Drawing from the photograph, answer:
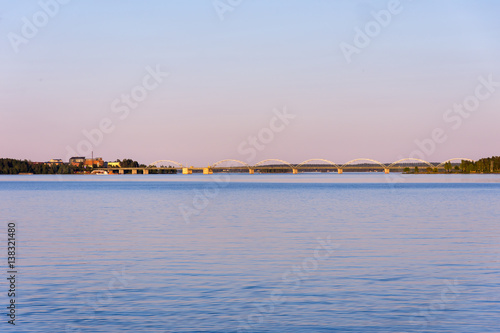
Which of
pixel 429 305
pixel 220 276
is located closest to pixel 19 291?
pixel 220 276

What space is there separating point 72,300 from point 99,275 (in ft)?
16.1

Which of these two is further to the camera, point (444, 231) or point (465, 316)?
point (444, 231)

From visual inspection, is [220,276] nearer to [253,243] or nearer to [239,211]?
[253,243]

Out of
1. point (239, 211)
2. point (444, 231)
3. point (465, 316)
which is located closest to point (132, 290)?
point (465, 316)

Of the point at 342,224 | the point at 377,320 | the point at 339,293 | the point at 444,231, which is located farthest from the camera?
the point at 342,224

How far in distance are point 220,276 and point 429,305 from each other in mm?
7959

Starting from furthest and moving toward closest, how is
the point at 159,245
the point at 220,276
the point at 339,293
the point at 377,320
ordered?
the point at 159,245 → the point at 220,276 → the point at 339,293 → the point at 377,320

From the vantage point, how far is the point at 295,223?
4869cm

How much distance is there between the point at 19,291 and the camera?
71.4 ft

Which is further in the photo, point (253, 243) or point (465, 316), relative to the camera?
point (253, 243)

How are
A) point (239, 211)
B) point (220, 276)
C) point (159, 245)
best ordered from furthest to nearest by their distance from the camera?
1. point (239, 211)
2. point (159, 245)
3. point (220, 276)

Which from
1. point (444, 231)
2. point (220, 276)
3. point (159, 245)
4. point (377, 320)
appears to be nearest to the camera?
point (377, 320)

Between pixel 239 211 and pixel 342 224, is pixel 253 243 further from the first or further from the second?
pixel 239 211

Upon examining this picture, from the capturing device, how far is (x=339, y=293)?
21.4 m
